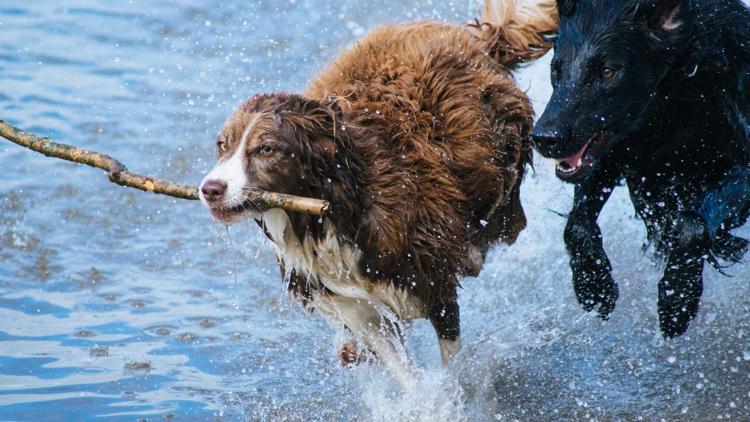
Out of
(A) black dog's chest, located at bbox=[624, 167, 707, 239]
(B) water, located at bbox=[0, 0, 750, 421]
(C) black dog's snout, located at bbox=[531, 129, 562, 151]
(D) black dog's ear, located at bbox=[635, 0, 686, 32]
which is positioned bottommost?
(B) water, located at bbox=[0, 0, 750, 421]

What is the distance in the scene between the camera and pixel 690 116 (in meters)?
4.65

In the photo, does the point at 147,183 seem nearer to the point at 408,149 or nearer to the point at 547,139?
the point at 408,149

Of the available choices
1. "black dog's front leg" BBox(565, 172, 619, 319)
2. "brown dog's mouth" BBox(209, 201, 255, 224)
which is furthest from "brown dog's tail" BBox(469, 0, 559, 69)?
"brown dog's mouth" BBox(209, 201, 255, 224)

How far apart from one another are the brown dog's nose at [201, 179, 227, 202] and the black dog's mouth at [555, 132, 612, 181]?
1.43 metres

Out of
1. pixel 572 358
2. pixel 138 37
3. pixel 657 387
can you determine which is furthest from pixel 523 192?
pixel 138 37

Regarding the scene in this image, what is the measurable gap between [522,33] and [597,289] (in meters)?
1.51

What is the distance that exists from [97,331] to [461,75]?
253cm

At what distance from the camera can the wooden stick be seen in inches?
162

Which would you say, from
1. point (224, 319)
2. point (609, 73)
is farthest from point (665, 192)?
point (224, 319)

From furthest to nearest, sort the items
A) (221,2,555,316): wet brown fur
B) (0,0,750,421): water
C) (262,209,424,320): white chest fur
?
1. (0,0,750,421): water
2. (262,209,424,320): white chest fur
3. (221,2,555,316): wet brown fur

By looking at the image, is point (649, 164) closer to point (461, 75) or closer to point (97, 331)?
point (461, 75)

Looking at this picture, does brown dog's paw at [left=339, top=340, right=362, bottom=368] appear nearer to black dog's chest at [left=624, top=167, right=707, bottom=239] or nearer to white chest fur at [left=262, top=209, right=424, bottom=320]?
white chest fur at [left=262, top=209, right=424, bottom=320]

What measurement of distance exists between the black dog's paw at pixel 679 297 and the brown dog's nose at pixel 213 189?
2.07 meters

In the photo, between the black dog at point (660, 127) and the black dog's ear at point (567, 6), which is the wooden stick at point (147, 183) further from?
the black dog's ear at point (567, 6)
